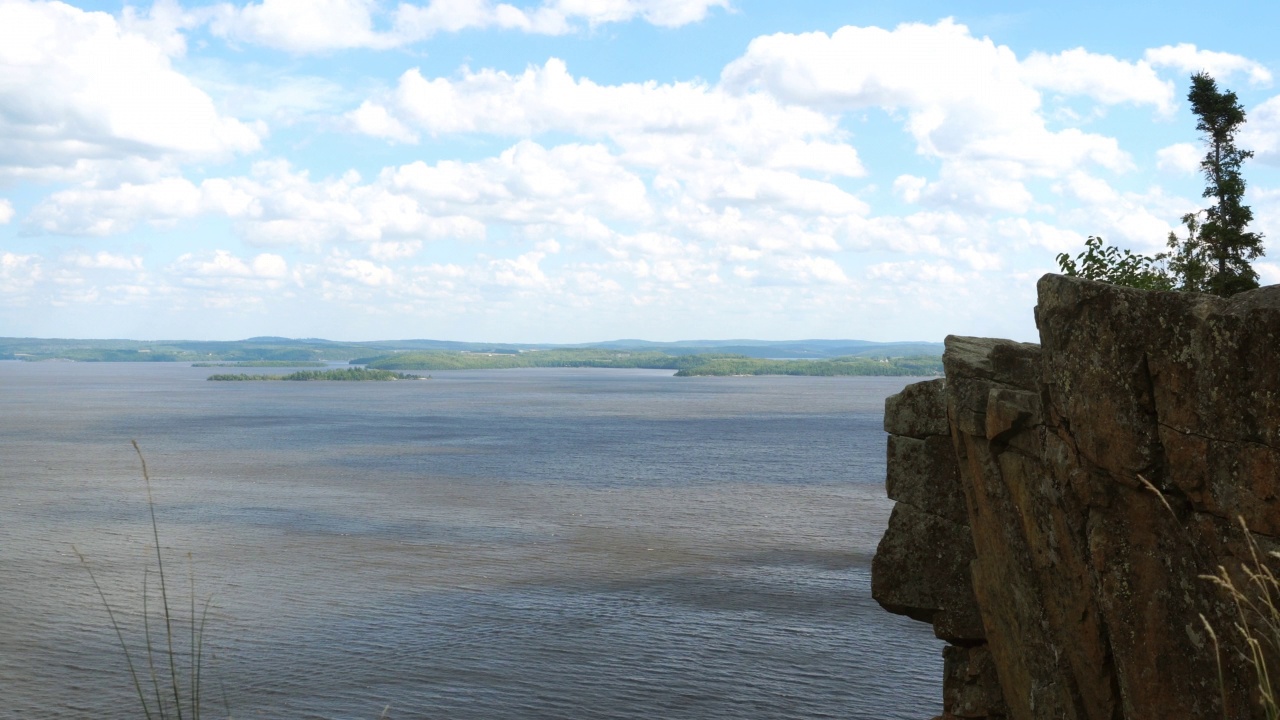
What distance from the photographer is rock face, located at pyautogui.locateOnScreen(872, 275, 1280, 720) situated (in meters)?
9.20

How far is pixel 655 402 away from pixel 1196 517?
165574mm

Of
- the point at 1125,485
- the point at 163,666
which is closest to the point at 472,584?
the point at 163,666

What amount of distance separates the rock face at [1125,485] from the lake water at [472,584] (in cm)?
1127

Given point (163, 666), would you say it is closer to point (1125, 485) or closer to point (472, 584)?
point (472, 584)

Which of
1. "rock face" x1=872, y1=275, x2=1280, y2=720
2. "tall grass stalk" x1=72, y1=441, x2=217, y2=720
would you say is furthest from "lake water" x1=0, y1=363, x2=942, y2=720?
"rock face" x1=872, y1=275, x2=1280, y2=720

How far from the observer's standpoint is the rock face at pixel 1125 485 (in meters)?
9.20

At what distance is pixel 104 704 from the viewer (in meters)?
24.6

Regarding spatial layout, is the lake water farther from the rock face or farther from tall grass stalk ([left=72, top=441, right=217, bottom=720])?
the rock face

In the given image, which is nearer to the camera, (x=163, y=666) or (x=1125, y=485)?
(x=1125, y=485)

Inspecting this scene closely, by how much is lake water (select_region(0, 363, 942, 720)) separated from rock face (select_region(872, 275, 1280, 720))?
11266 millimetres

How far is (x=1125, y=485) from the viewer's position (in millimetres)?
10602

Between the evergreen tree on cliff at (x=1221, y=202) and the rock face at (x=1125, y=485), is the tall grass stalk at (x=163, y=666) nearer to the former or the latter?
the rock face at (x=1125, y=485)

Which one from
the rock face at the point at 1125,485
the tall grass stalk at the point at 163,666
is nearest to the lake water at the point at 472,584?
the tall grass stalk at the point at 163,666

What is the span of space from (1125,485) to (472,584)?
95.6 feet
